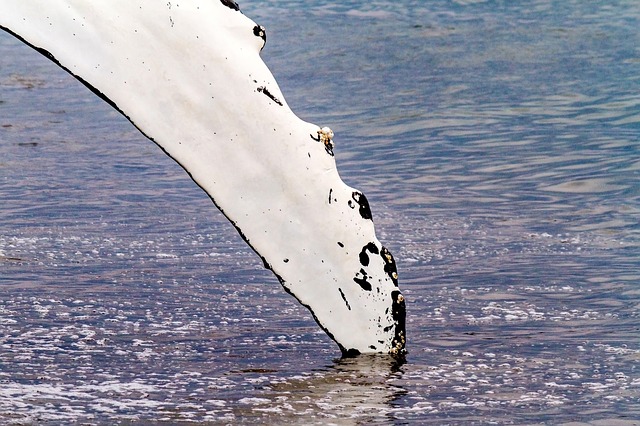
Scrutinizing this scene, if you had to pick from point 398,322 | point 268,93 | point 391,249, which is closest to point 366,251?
point 398,322

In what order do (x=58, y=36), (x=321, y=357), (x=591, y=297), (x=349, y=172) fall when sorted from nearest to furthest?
(x=58, y=36) < (x=321, y=357) < (x=591, y=297) < (x=349, y=172)

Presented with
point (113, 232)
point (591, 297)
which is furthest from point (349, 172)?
point (591, 297)

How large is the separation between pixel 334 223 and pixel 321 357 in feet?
2.13

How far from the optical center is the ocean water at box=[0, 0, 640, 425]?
15.9ft

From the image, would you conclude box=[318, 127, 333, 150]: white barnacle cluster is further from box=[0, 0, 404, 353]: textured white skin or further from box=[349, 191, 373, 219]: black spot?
box=[349, 191, 373, 219]: black spot

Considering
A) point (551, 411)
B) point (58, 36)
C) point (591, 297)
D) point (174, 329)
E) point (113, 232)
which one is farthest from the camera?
point (113, 232)

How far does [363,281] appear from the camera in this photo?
5.11m

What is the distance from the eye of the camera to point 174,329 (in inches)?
225

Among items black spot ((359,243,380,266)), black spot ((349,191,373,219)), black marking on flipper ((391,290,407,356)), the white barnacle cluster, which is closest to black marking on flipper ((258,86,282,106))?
the white barnacle cluster

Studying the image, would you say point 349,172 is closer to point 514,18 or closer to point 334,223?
point 334,223

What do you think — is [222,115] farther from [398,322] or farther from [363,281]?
[398,322]

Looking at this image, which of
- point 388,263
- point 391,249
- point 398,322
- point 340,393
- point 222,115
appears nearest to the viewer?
point 340,393

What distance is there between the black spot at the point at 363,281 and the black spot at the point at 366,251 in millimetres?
34

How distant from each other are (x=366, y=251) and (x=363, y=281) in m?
0.13
